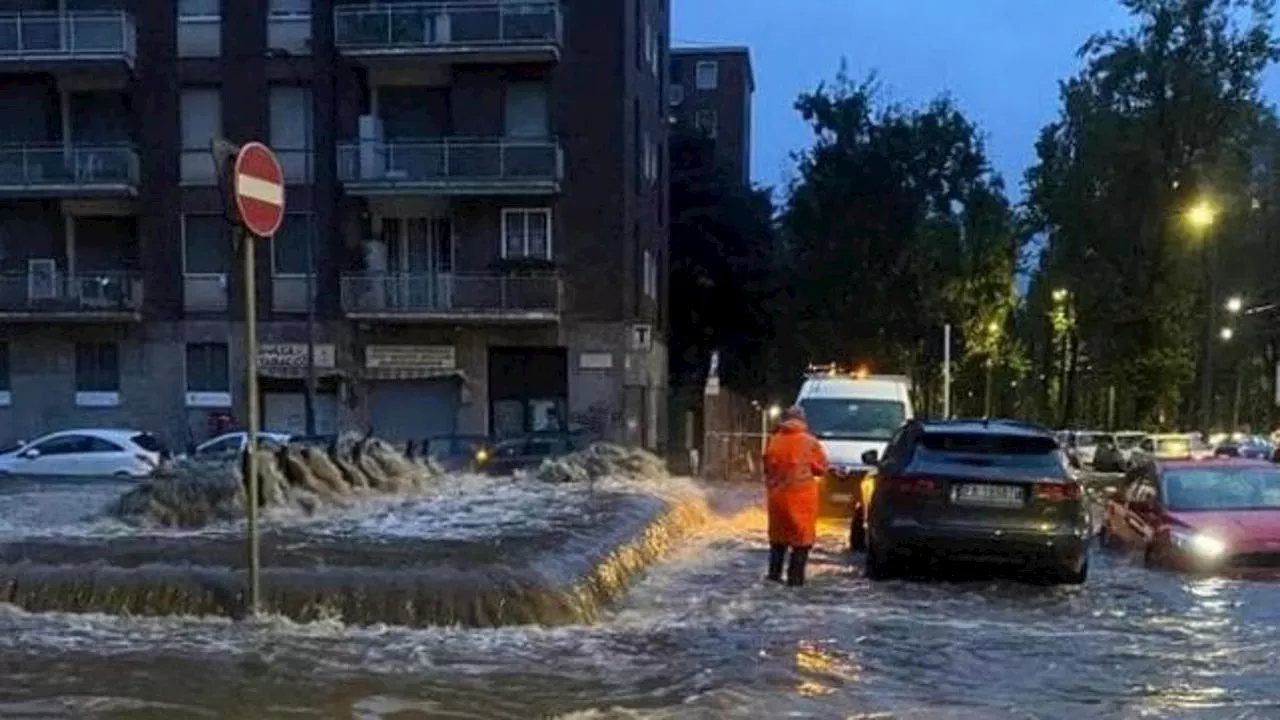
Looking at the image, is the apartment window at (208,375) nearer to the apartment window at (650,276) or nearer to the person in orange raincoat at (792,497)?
the apartment window at (650,276)

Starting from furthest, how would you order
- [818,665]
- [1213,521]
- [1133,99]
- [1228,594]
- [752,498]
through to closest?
[1133,99]
[752,498]
[1213,521]
[1228,594]
[818,665]

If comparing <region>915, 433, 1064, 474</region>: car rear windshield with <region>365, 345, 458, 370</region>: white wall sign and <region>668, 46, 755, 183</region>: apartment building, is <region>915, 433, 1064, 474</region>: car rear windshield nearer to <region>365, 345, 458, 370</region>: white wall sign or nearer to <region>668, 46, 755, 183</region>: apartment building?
<region>365, 345, 458, 370</region>: white wall sign

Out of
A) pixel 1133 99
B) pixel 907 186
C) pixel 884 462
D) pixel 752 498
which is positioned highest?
pixel 1133 99

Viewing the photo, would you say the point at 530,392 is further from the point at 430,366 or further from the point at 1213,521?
the point at 1213,521

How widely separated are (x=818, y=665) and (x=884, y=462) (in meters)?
5.78

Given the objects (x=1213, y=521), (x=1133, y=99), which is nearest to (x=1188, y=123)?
(x=1133, y=99)

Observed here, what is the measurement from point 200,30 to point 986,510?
34.3 meters

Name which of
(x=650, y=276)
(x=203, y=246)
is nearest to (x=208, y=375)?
(x=203, y=246)

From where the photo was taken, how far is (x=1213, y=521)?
1516 centimetres

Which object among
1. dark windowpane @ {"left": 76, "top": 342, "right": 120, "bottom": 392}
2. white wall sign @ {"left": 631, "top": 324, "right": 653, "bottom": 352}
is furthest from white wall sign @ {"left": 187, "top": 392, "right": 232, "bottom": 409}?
white wall sign @ {"left": 631, "top": 324, "right": 653, "bottom": 352}

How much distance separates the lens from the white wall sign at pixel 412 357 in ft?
140

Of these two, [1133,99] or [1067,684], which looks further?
[1133,99]

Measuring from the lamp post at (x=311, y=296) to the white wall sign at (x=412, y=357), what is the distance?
5.39 feet

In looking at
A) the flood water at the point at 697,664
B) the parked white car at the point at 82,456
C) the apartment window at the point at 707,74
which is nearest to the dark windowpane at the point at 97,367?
the parked white car at the point at 82,456
